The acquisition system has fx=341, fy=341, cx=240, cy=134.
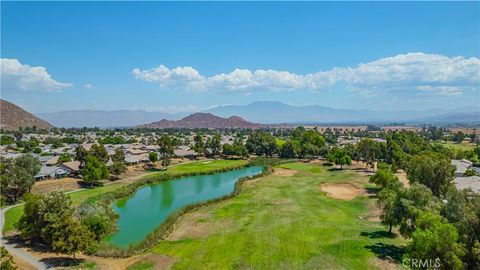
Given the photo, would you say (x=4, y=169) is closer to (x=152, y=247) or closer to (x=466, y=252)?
(x=152, y=247)

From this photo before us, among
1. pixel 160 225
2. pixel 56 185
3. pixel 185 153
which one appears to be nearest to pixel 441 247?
pixel 160 225

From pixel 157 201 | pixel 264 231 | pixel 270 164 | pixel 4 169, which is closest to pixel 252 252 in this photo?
pixel 264 231

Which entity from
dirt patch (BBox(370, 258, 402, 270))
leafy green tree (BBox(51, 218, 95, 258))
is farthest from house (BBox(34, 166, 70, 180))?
dirt patch (BBox(370, 258, 402, 270))

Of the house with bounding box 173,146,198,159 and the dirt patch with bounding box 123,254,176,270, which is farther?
the house with bounding box 173,146,198,159

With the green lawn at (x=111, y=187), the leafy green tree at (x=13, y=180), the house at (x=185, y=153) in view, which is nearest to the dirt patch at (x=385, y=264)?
the green lawn at (x=111, y=187)

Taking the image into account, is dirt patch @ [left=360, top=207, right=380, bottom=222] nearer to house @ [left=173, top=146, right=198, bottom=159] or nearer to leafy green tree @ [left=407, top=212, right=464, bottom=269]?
leafy green tree @ [left=407, top=212, right=464, bottom=269]

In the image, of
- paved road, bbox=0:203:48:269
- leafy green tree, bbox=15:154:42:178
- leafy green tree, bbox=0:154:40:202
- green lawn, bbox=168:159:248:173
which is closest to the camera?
paved road, bbox=0:203:48:269

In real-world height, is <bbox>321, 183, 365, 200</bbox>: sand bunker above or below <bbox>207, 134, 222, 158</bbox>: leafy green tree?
below
